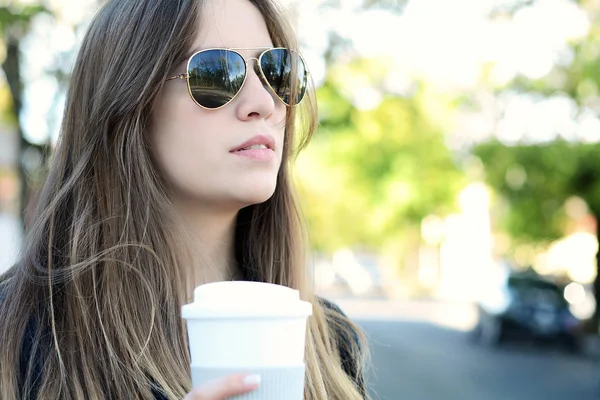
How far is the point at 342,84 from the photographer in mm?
13648

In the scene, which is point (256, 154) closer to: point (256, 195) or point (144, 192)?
point (256, 195)

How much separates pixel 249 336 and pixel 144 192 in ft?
2.22

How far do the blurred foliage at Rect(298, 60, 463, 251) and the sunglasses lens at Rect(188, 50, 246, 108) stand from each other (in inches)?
437

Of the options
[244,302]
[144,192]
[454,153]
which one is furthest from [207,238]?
[454,153]

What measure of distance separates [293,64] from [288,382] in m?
0.89

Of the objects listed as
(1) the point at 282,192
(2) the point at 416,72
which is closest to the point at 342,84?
(2) the point at 416,72

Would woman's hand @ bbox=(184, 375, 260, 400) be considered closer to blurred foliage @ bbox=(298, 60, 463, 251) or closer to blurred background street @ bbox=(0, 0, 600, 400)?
blurred background street @ bbox=(0, 0, 600, 400)

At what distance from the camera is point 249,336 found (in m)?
1.24

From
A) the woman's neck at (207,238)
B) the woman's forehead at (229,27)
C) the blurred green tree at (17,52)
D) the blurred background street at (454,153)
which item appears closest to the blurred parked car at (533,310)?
the blurred background street at (454,153)

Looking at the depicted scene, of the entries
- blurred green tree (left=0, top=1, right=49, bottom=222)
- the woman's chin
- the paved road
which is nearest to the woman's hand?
the woman's chin

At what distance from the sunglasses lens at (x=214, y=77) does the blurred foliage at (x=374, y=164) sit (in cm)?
1111

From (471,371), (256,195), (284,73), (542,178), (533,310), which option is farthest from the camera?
(533,310)

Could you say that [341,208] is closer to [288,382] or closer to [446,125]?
[446,125]

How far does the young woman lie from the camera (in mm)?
1686
